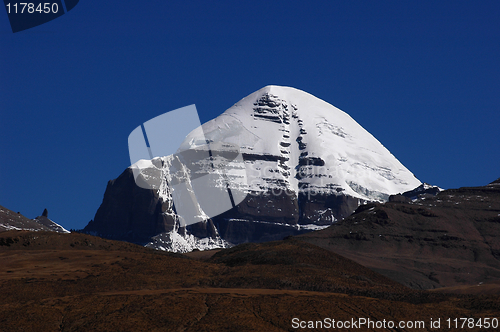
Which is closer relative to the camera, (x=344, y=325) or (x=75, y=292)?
(x=344, y=325)

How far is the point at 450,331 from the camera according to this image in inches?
2506

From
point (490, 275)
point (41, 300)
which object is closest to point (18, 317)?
point (41, 300)

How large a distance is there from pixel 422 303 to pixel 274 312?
60.7ft

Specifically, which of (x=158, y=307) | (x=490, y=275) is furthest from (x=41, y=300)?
(x=490, y=275)

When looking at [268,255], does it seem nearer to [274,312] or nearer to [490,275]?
[274,312]

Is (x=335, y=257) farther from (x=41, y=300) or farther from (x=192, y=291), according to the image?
(x=41, y=300)

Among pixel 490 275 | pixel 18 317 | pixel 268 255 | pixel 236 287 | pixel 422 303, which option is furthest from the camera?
pixel 490 275

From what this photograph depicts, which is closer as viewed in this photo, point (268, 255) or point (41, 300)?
point (41, 300)

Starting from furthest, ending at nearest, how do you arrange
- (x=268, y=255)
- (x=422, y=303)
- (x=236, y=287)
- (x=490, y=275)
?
(x=490, y=275)
(x=268, y=255)
(x=236, y=287)
(x=422, y=303)

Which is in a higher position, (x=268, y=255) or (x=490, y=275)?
(x=268, y=255)

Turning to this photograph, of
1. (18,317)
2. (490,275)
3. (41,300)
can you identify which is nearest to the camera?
(18,317)

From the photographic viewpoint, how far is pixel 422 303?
74250 millimetres

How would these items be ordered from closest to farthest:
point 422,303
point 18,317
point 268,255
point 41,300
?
point 18,317
point 41,300
point 422,303
point 268,255

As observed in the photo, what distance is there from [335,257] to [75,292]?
47.1m
